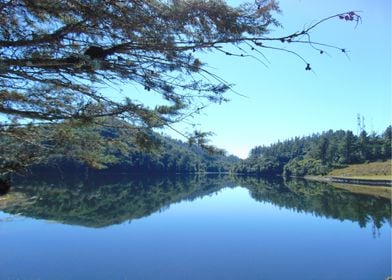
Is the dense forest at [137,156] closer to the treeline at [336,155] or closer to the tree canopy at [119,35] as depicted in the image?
the tree canopy at [119,35]

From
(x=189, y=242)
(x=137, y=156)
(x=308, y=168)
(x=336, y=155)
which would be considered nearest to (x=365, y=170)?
(x=336, y=155)

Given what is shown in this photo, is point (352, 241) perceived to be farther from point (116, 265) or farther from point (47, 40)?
point (47, 40)

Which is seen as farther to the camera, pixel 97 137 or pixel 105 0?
pixel 97 137

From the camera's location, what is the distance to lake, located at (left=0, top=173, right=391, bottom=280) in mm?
10570

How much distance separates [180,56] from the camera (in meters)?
3.29

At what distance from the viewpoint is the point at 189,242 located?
47.4ft

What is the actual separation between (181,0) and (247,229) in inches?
627

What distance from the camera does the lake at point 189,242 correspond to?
10.6 m

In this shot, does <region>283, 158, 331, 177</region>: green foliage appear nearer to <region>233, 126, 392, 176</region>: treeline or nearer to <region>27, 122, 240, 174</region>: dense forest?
<region>233, 126, 392, 176</region>: treeline

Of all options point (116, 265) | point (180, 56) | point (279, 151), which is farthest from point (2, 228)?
point (279, 151)

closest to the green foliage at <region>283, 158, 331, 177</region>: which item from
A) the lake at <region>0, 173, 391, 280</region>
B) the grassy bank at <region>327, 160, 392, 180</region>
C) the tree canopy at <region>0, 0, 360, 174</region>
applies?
the grassy bank at <region>327, 160, 392, 180</region>

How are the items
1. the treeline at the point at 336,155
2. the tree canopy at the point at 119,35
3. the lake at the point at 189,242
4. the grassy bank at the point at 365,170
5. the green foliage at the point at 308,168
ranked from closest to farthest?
the tree canopy at the point at 119,35
the lake at the point at 189,242
the grassy bank at the point at 365,170
the treeline at the point at 336,155
the green foliage at the point at 308,168

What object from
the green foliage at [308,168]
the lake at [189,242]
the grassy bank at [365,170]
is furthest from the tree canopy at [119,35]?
the green foliage at [308,168]

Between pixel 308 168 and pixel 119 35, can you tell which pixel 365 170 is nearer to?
pixel 308 168
